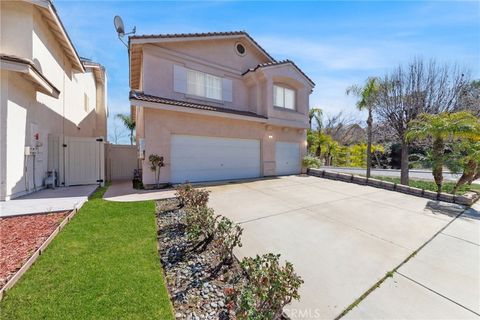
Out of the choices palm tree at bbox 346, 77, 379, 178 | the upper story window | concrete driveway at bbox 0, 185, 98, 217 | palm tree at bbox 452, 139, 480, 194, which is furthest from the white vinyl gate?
palm tree at bbox 452, 139, 480, 194

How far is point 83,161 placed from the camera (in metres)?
9.57

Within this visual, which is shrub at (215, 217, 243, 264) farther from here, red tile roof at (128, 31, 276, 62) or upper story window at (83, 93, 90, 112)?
upper story window at (83, 93, 90, 112)

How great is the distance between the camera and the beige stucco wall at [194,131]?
366 inches

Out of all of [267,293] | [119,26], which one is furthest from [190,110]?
[267,293]

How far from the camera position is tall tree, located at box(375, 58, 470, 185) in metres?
13.3

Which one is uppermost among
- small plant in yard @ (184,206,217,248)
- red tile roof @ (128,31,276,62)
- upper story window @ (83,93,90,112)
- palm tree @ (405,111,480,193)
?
red tile roof @ (128,31,276,62)

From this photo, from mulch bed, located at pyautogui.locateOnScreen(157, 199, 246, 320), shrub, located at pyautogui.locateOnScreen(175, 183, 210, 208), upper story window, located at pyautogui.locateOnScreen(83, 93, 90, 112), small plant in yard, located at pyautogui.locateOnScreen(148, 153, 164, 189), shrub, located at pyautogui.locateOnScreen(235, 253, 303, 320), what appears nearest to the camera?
shrub, located at pyautogui.locateOnScreen(235, 253, 303, 320)

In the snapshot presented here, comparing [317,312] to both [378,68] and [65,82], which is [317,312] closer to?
[65,82]

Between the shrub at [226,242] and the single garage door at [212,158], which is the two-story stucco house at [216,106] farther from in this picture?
the shrub at [226,242]

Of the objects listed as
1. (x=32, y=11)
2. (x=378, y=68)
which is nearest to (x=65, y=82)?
(x=32, y=11)

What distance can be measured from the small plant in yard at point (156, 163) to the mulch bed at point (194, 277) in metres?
5.00

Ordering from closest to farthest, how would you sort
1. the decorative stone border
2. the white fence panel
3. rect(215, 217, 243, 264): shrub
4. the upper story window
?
rect(215, 217, 243, 264): shrub < the decorative stone border < the white fence panel < the upper story window

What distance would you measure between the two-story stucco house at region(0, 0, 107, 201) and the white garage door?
10.0 m

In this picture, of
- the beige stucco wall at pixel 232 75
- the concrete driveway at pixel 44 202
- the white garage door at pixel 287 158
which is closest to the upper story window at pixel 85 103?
the beige stucco wall at pixel 232 75
